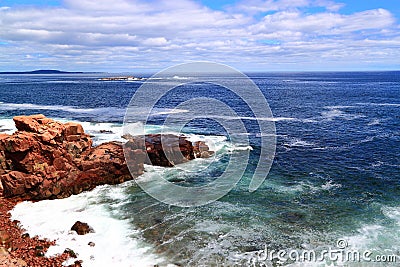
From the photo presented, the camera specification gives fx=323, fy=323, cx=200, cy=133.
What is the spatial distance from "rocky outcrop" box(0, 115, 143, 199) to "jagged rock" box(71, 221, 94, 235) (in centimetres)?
878

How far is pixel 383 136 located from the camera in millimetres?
61188

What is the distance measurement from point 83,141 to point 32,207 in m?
11.1

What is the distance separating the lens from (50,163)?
122ft

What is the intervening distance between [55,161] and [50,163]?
2.08 feet

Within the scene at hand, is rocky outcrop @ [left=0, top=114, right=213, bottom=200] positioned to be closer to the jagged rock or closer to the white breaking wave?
the white breaking wave

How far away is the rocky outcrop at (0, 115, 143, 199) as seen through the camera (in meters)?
35.1

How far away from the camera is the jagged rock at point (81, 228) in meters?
28.0
